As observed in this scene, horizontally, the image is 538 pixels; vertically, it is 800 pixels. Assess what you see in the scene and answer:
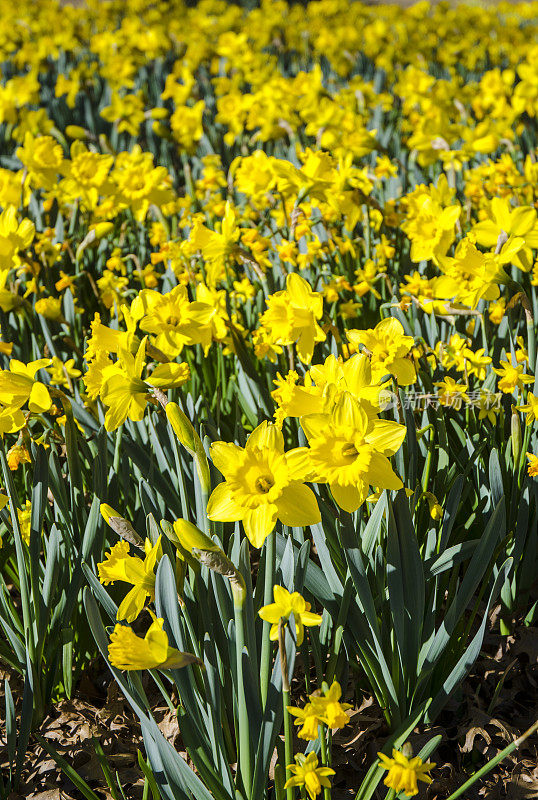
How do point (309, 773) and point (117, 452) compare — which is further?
point (117, 452)

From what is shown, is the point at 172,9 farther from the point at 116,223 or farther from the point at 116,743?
the point at 116,743

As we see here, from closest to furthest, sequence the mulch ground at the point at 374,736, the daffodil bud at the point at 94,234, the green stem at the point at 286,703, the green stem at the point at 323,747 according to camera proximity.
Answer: the green stem at the point at 286,703 → the green stem at the point at 323,747 → the mulch ground at the point at 374,736 → the daffodil bud at the point at 94,234

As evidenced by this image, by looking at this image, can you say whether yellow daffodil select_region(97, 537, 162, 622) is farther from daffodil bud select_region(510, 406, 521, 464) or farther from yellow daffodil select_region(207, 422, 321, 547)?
daffodil bud select_region(510, 406, 521, 464)

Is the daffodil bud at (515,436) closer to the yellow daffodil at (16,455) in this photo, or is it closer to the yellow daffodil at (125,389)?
the yellow daffodil at (125,389)

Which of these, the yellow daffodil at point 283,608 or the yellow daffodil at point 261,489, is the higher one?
the yellow daffodil at point 261,489

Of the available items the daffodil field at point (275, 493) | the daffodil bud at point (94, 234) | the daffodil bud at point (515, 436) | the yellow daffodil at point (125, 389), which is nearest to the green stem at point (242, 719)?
the daffodil field at point (275, 493)

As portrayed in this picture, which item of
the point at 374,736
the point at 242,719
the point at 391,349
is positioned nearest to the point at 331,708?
the point at 242,719

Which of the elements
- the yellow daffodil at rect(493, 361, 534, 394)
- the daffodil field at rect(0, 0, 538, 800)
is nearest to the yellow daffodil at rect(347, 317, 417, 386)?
the daffodil field at rect(0, 0, 538, 800)

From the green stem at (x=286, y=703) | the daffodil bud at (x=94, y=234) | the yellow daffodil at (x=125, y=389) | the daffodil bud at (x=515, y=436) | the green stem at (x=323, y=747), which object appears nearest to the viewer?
the green stem at (x=286, y=703)

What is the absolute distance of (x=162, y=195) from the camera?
2762 millimetres

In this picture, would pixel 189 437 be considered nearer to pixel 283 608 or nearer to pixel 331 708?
pixel 283 608

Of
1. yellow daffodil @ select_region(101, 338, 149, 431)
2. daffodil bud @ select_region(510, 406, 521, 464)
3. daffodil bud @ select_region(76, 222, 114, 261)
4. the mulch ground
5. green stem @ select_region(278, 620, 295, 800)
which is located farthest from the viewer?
daffodil bud @ select_region(76, 222, 114, 261)

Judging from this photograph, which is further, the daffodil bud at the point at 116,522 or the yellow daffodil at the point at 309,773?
the daffodil bud at the point at 116,522

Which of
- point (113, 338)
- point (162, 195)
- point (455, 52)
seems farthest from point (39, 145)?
point (455, 52)
